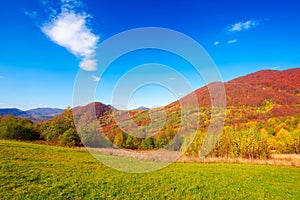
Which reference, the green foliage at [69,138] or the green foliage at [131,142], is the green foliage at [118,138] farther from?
the green foliage at [69,138]

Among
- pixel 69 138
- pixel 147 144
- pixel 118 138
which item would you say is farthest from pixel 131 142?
pixel 69 138

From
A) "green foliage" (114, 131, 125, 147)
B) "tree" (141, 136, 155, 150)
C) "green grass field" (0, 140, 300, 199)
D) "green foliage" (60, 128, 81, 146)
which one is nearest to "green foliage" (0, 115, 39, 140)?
"green foliage" (60, 128, 81, 146)

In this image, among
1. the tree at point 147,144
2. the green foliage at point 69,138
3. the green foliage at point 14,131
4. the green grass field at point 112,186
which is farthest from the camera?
the tree at point 147,144

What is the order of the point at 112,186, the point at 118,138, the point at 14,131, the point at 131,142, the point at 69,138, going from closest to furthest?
the point at 112,186 → the point at 69,138 → the point at 118,138 → the point at 14,131 → the point at 131,142

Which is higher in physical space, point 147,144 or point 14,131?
point 14,131

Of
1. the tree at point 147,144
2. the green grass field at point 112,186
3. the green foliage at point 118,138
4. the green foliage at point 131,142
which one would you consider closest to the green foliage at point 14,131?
the green foliage at point 118,138

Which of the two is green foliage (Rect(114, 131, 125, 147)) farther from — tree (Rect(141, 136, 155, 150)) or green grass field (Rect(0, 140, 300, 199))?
green grass field (Rect(0, 140, 300, 199))

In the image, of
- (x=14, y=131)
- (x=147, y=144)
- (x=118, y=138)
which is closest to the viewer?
(x=118, y=138)

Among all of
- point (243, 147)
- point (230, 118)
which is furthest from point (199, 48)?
point (230, 118)

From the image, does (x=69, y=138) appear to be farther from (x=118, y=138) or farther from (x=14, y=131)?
(x=14, y=131)

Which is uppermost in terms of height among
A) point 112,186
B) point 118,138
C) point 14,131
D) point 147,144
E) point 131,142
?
point 14,131

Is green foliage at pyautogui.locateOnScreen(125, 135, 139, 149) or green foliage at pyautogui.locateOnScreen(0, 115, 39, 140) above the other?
green foliage at pyautogui.locateOnScreen(0, 115, 39, 140)

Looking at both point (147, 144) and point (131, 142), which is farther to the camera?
point (147, 144)

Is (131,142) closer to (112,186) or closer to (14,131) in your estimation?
(14,131)
